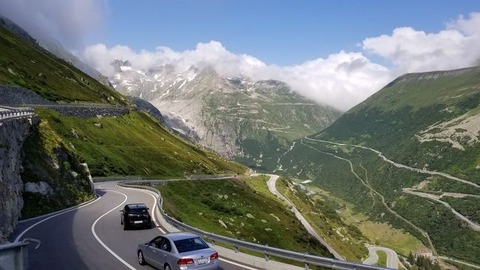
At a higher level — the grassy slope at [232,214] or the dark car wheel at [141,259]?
the dark car wheel at [141,259]

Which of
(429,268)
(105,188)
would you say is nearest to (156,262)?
(105,188)

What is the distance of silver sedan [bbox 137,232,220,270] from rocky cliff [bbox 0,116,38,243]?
1179 centimetres

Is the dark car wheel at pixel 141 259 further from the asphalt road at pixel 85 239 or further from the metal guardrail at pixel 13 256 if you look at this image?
the metal guardrail at pixel 13 256

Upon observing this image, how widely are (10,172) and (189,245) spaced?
22.4 metres

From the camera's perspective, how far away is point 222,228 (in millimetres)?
61062

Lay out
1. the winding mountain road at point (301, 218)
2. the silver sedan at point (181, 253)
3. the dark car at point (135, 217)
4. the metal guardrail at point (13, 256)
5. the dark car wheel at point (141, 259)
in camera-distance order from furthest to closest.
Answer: the winding mountain road at point (301, 218)
the dark car at point (135, 217)
the dark car wheel at point (141, 259)
the silver sedan at point (181, 253)
the metal guardrail at point (13, 256)

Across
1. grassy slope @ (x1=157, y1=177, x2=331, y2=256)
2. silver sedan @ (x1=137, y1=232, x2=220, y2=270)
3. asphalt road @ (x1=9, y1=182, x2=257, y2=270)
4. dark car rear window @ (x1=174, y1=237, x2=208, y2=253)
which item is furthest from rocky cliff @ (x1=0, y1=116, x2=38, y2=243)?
grassy slope @ (x1=157, y1=177, x2=331, y2=256)

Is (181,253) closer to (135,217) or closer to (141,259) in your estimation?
(141,259)

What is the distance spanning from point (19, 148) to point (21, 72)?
78035mm

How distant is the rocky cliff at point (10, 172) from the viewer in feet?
99.3

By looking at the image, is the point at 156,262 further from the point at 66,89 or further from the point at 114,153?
the point at 66,89

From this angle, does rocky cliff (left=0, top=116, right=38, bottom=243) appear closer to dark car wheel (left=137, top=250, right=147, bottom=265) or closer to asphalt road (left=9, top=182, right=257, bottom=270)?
asphalt road (left=9, top=182, right=257, bottom=270)

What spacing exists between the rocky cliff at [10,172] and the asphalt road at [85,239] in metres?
1.21

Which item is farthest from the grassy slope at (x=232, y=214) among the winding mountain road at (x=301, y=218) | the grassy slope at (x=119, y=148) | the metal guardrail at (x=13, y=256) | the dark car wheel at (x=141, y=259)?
the metal guardrail at (x=13, y=256)
